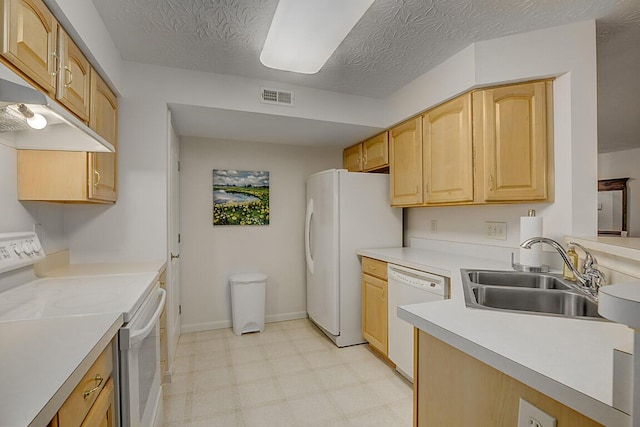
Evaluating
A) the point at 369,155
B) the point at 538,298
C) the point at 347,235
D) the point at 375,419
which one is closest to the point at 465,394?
the point at 538,298

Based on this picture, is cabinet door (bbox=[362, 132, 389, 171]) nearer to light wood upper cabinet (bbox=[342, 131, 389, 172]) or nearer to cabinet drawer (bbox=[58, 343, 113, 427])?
light wood upper cabinet (bbox=[342, 131, 389, 172])

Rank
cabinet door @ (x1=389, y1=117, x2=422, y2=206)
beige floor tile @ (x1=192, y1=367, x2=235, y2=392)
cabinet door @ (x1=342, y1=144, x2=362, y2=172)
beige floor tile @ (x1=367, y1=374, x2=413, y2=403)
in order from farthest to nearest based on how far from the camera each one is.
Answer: cabinet door @ (x1=342, y1=144, x2=362, y2=172) < cabinet door @ (x1=389, y1=117, x2=422, y2=206) < beige floor tile @ (x1=192, y1=367, x2=235, y2=392) < beige floor tile @ (x1=367, y1=374, x2=413, y2=403)

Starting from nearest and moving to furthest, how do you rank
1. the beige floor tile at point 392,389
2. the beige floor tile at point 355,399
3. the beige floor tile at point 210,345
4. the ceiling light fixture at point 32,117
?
the ceiling light fixture at point 32,117 → the beige floor tile at point 355,399 → the beige floor tile at point 392,389 → the beige floor tile at point 210,345

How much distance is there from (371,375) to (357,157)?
7.14 ft

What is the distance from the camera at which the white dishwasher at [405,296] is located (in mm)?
2010

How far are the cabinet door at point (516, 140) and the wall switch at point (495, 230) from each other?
374 millimetres

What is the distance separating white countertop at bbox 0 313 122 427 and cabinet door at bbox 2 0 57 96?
0.89m

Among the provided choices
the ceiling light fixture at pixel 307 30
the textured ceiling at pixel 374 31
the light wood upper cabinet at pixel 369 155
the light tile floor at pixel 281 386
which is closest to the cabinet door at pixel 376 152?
the light wood upper cabinet at pixel 369 155

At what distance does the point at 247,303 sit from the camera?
3.19 meters

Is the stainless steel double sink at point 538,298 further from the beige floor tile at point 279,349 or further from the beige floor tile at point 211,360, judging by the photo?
the beige floor tile at point 211,360

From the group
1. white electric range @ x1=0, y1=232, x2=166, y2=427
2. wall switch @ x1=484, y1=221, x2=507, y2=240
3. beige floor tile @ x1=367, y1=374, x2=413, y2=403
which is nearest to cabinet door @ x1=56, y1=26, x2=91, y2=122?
white electric range @ x1=0, y1=232, x2=166, y2=427

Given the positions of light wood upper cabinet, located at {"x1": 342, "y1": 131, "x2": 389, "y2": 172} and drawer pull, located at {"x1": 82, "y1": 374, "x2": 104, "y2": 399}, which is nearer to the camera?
drawer pull, located at {"x1": 82, "y1": 374, "x2": 104, "y2": 399}

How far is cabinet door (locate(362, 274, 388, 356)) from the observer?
2.56 meters

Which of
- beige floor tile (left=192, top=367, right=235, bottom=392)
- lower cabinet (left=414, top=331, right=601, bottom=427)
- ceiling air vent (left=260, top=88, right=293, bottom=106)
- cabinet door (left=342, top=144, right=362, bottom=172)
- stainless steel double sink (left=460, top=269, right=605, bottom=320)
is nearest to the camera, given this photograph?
lower cabinet (left=414, top=331, right=601, bottom=427)
